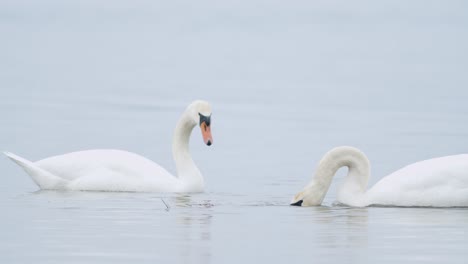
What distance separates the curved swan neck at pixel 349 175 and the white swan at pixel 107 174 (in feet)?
6.69

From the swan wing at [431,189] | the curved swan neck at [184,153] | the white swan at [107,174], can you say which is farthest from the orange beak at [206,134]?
the swan wing at [431,189]

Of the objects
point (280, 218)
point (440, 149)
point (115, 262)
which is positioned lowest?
point (115, 262)

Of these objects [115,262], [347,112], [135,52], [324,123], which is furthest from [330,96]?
[135,52]

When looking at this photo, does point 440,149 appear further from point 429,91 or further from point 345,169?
point 429,91

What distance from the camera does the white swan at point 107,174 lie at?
17516mm

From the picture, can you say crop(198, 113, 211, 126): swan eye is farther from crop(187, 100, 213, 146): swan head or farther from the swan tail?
the swan tail

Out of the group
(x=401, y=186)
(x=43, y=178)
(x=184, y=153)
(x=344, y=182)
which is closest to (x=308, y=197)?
(x=344, y=182)

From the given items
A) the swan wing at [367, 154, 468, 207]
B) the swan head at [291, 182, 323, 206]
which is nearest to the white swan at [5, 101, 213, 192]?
the swan head at [291, 182, 323, 206]

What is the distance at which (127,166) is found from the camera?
58.0ft

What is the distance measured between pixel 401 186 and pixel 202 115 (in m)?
2.97

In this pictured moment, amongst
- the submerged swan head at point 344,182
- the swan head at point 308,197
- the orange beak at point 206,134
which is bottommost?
the swan head at point 308,197

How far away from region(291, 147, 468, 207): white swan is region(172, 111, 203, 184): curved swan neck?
2113mm

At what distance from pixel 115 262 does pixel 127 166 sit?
5.90 m

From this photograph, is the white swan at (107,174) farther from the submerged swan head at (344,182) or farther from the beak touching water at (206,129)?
the submerged swan head at (344,182)
